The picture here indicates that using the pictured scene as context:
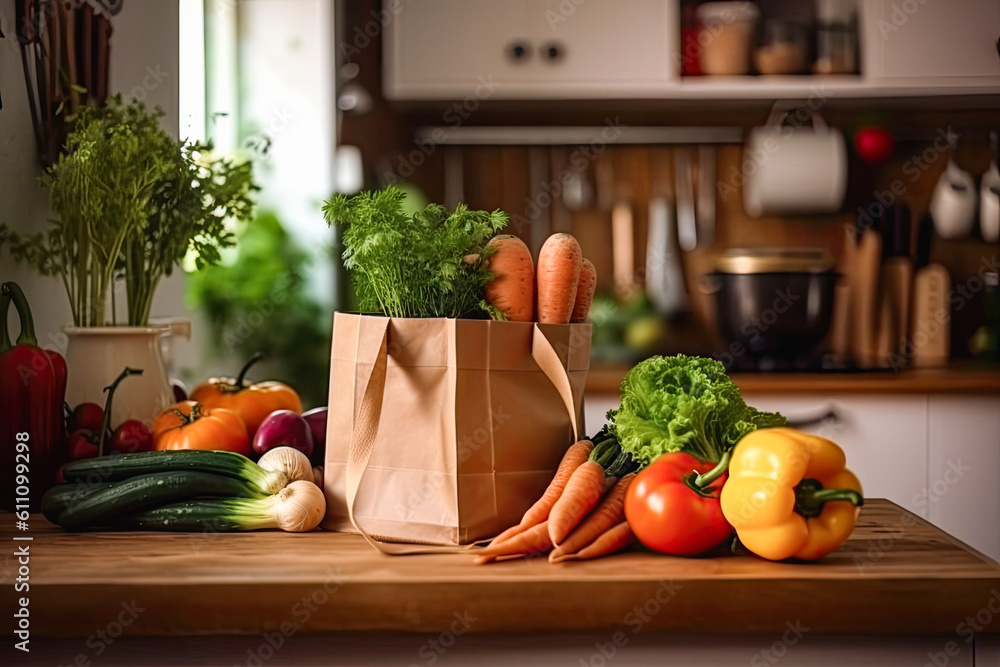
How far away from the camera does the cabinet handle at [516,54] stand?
248cm

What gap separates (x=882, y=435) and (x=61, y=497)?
193 cm

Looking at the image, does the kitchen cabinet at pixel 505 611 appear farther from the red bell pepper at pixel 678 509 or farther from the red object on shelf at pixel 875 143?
the red object on shelf at pixel 875 143

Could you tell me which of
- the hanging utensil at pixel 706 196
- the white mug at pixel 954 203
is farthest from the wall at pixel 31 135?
the white mug at pixel 954 203

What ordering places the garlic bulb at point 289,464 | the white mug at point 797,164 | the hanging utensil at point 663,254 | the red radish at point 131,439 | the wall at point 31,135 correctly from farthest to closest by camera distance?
the hanging utensil at point 663,254 < the white mug at point 797,164 < the wall at point 31,135 < the red radish at point 131,439 < the garlic bulb at point 289,464

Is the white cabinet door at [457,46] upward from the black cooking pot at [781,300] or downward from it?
upward

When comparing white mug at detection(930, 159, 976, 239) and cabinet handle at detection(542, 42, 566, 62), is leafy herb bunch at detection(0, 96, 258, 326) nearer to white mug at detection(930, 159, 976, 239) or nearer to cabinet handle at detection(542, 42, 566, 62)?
cabinet handle at detection(542, 42, 566, 62)

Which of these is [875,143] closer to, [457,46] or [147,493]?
[457,46]

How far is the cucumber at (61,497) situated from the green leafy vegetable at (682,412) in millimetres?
515

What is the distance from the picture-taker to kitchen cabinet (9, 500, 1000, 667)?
73 centimetres

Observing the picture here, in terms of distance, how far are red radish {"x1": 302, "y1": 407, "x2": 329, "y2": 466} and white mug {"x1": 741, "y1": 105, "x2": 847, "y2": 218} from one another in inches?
74.0

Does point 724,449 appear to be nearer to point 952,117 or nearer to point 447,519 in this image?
point 447,519

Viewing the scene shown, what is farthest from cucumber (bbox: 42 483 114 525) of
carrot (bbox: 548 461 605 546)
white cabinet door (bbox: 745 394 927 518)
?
white cabinet door (bbox: 745 394 927 518)

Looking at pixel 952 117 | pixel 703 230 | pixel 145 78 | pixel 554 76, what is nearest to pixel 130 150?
pixel 145 78

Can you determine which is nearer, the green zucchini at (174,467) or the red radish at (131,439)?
the green zucchini at (174,467)
